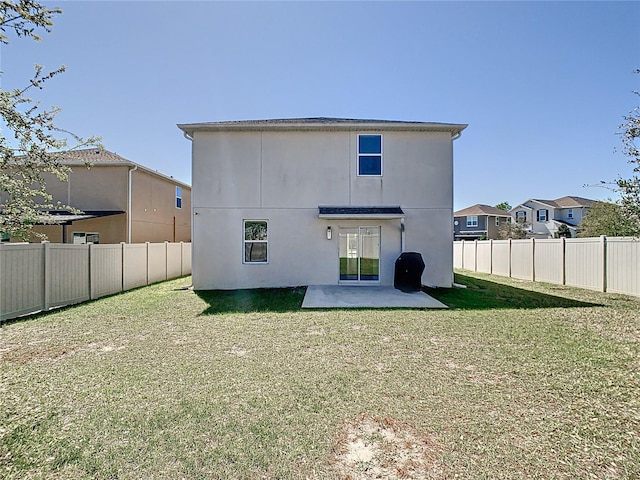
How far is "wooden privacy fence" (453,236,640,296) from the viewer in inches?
420

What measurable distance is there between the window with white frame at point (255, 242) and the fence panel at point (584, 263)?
39.7 ft

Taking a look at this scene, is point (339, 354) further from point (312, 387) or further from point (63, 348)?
point (63, 348)

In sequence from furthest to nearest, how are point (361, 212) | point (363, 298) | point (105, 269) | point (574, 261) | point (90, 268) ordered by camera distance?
point (574, 261), point (361, 212), point (105, 269), point (90, 268), point (363, 298)

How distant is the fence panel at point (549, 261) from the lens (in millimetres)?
13312

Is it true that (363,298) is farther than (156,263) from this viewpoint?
No

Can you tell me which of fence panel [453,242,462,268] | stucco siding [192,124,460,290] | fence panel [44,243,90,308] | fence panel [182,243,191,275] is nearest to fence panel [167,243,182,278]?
fence panel [182,243,191,275]

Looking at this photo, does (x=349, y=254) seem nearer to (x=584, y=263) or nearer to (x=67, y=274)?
(x=584, y=263)

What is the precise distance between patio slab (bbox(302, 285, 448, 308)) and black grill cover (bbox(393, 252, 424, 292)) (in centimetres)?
37

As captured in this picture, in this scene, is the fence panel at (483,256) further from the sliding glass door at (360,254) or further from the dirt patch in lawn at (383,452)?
the dirt patch in lawn at (383,452)

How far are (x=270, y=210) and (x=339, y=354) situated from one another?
7.81 m

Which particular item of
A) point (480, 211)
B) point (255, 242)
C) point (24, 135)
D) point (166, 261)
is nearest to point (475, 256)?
point (255, 242)

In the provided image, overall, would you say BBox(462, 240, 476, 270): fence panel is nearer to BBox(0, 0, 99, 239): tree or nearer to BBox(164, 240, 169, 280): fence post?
BBox(164, 240, 169, 280): fence post

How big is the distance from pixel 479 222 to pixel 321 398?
142 feet

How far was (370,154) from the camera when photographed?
40.8 feet
